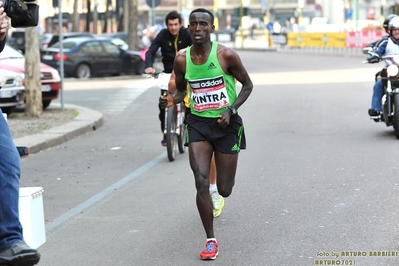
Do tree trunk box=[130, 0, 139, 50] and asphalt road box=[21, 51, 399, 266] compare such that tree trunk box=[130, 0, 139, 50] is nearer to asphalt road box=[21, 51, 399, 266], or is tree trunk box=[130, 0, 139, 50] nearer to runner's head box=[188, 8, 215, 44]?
asphalt road box=[21, 51, 399, 266]

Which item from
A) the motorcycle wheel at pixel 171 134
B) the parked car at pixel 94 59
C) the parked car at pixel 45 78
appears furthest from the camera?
the parked car at pixel 94 59

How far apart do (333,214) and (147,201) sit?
1969 mm

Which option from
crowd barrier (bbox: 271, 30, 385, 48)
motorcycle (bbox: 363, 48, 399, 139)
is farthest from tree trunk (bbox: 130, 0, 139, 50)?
motorcycle (bbox: 363, 48, 399, 139)

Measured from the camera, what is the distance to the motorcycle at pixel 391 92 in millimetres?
13042

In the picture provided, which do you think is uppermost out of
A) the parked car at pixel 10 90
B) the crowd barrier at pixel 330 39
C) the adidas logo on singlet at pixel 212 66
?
the adidas logo on singlet at pixel 212 66

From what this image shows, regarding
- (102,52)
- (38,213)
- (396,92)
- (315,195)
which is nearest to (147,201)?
(315,195)

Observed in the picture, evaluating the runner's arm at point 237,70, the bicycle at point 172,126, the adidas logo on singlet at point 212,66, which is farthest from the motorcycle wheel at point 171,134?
the adidas logo on singlet at point 212,66

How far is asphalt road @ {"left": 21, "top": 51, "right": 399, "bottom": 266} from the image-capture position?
667 centimetres

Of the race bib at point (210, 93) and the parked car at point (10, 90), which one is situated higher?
the race bib at point (210, 93)

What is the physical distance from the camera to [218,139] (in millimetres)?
6879

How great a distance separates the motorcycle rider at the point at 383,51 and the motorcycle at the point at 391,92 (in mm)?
99

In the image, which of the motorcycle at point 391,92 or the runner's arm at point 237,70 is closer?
the runner's arm at point 237,70

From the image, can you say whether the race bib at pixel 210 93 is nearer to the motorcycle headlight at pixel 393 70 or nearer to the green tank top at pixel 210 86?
the green tank top at pixel 210 86

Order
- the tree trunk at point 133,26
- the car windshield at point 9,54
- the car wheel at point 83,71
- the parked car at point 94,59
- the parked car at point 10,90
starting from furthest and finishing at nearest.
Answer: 1. the tree trunk at point 133,26
2. the car wheel at point 83,71
3. the parked car at point 94,59
4. the car windshield at point 9,54
5. the parked car at point 10,90
